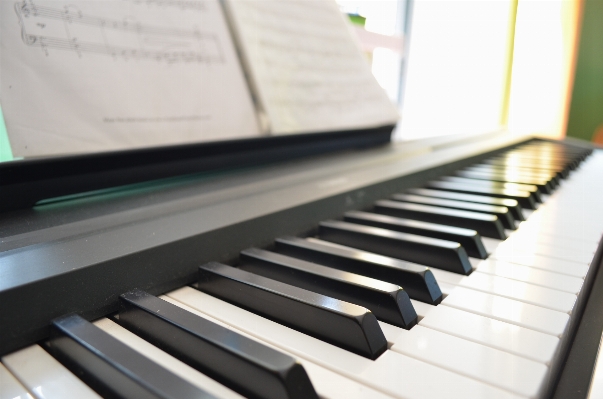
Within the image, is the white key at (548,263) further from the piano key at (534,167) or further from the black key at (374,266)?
the piano key at (534,167)

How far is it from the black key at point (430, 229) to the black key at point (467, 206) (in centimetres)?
14

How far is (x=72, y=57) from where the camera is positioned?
0.79 metres

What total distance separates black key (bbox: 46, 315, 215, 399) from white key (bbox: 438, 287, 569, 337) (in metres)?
0.37

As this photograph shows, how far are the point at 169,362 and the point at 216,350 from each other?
59mm

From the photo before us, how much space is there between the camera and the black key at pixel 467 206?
99 centimetres

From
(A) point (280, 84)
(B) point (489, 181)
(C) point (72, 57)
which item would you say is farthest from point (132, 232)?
(B) point (489, 181)

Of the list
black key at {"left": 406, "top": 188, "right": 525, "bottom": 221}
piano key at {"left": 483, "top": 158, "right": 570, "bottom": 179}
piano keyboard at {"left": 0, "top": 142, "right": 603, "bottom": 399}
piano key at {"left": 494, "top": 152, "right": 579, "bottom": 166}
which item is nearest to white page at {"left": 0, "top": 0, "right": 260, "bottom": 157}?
piano keyboard at {"left": 0, "top": 142, "right": 603, "bottom": 399}

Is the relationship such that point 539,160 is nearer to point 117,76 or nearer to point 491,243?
point 491,243

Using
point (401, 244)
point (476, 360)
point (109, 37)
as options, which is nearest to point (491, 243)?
point (401, 244)

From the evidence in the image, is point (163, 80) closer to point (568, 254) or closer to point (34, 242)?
point (34, 242)

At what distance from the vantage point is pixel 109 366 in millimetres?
421

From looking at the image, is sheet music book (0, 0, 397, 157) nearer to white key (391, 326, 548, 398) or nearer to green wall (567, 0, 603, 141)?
white key (391, 326, 548, 398)

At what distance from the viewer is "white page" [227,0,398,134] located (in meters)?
1.15

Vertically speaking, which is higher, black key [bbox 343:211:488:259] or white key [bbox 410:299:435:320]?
black key [bbox 343:211:488:259]
